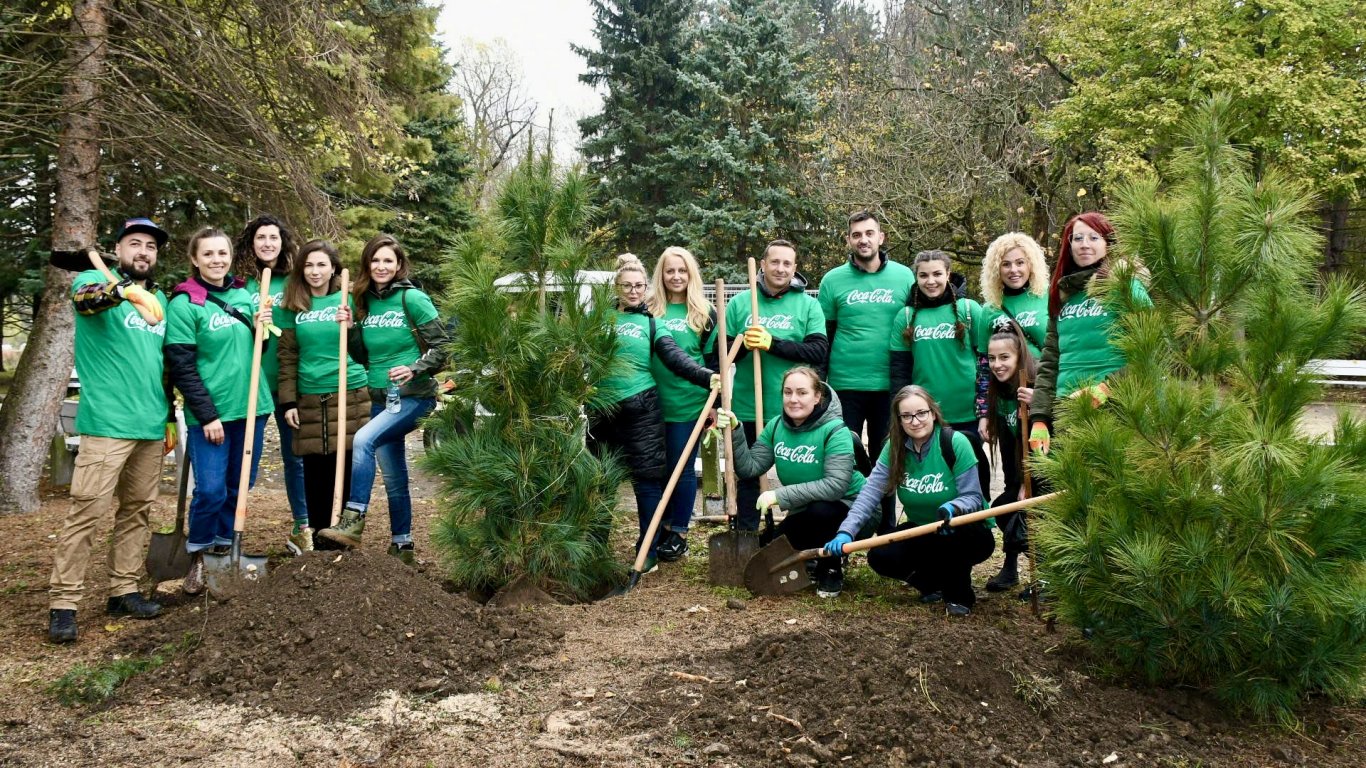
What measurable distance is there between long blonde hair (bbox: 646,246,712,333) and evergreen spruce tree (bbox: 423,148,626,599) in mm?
489

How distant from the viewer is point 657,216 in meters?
22.8

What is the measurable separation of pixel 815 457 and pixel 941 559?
785mm

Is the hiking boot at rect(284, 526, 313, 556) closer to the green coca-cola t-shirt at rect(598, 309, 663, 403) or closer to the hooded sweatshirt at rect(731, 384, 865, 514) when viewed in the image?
the green coca-cola t-shirt at rect(598, 309, 663, 403)

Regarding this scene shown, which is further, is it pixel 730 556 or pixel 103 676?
pixel 730 556

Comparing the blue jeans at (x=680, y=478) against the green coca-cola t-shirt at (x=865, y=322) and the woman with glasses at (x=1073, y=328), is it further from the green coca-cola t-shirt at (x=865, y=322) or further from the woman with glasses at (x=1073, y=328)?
the woman with glasses at (x=1073, y=328)

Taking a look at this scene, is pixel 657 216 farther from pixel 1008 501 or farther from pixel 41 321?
pixel 1008 501

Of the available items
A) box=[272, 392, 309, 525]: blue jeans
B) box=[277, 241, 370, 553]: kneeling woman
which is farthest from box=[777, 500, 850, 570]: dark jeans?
box=[272, 392, 309, 525]: blue jeans

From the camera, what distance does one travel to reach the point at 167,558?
5180 mm

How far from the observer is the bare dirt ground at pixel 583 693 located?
125 inches

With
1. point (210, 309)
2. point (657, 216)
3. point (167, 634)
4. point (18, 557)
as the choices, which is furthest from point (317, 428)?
point (657, 216)

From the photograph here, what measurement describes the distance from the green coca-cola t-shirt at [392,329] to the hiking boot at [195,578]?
43.1 inches

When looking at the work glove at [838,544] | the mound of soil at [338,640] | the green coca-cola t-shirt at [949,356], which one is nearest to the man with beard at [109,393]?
the mound of soil at [338,640]

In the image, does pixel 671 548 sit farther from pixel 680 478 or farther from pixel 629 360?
pixel 629 360

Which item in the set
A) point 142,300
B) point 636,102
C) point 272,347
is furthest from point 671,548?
point 636,102
